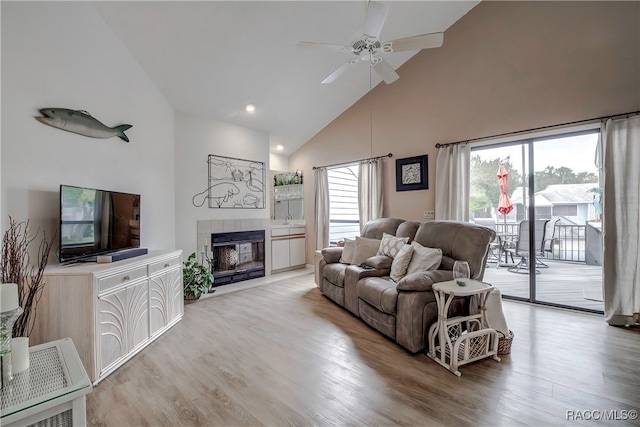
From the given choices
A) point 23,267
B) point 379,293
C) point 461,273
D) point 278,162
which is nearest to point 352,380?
point 379,293

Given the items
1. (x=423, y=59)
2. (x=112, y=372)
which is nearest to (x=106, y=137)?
(x=112, y=372)

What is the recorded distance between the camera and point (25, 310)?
1838 millimetres

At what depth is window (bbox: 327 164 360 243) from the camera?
559cm

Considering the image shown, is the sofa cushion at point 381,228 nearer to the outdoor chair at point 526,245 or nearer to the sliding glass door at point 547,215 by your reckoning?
the sliding glass door at point 547,215

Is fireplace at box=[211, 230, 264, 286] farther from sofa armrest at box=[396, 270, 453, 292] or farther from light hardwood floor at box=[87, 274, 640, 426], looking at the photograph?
sofa armrest at box=[396, 270, 453, 292]

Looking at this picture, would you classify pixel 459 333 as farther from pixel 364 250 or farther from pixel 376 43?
pixel 376 43

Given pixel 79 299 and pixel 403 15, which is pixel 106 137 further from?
pixel 403 15

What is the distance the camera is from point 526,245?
3.66 metres

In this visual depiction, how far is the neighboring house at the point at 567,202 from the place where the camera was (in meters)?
3.34

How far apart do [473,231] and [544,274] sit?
66.9 inches

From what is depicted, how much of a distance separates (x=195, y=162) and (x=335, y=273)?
272 cm

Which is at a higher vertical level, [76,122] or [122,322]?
[76,122]

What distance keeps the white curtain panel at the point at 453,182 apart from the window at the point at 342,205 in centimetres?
184

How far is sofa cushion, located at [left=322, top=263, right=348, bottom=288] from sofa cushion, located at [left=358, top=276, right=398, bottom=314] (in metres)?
0.48
